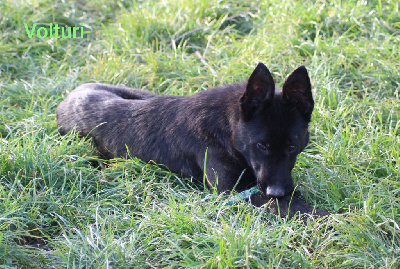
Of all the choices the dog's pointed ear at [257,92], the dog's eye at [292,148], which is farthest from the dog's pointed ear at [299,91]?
the dog's eye at [292,148]

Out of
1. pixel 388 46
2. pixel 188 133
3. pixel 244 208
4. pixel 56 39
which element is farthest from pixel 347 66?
pixel 56 39

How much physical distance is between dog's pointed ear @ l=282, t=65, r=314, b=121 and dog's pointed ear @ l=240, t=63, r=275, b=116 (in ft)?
0.35

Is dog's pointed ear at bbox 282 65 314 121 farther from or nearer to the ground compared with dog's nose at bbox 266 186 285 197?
farther from the ground

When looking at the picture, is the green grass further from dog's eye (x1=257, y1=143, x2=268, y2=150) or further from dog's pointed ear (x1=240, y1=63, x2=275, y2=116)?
dog's pointed ear (x1=240, y1=63, x2=275, y2=116)

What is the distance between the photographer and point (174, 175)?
162 inches

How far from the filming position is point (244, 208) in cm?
351

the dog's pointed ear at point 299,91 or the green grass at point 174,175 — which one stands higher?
the dog's pointed ear at point 299,91

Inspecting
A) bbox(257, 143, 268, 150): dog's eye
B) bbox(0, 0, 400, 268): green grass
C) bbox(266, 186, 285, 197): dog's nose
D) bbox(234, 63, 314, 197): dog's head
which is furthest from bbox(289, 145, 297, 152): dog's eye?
bbox(0, 0, 400, 268): green grass

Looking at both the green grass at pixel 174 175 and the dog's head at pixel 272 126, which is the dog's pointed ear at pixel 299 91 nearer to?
the dog's head at pixel 272 126

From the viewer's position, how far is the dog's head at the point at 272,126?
3.61 meters

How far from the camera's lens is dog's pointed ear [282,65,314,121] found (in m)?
3.66

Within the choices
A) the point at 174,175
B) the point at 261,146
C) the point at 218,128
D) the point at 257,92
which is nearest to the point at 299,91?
the point at 257,92

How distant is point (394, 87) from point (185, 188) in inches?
93.0

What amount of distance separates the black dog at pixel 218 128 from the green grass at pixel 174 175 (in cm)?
16
